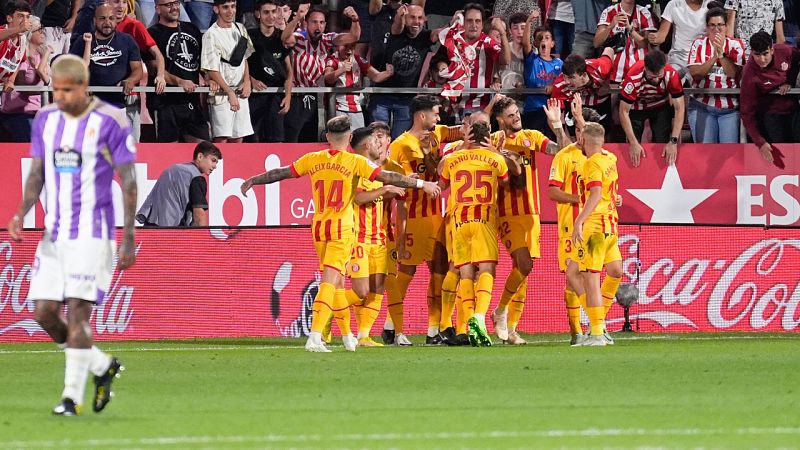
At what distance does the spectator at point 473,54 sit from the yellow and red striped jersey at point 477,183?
378 centimetres

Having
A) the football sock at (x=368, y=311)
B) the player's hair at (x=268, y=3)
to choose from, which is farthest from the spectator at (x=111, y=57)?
the football sock at (x=368, y=311)

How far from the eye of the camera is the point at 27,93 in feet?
61.1

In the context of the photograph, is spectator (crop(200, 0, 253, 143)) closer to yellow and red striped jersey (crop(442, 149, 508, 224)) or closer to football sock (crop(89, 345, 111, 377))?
yellow and red striped jersey (crop(442, 149, 508, 224))

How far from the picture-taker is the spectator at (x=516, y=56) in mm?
19812

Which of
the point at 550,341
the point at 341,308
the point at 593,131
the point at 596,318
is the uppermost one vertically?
the point at 593,131

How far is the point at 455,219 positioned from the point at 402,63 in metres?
4.63

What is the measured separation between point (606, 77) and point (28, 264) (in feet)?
25.1

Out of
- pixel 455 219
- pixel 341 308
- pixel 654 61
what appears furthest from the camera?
pixel 654 61

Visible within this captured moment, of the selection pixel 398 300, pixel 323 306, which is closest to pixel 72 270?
pixel 323 306

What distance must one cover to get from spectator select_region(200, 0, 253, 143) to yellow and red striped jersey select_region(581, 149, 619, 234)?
18.7ft

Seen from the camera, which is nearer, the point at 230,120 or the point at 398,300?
the point at 398,300

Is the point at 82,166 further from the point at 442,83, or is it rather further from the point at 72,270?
the point at 442,83

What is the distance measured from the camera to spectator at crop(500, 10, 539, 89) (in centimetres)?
1981

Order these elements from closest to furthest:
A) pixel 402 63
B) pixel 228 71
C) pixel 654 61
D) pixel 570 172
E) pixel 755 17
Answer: pixel 570 172 → pixel 654 61 → pixel 228 71 → pixel 402 63 → pixel 755 17
